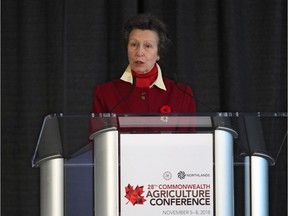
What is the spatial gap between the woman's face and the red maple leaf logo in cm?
92

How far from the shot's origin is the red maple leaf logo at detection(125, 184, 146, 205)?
5.48 ft

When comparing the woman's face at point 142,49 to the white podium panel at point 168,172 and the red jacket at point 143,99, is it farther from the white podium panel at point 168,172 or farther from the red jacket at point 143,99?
the white podium panel at point 168,172

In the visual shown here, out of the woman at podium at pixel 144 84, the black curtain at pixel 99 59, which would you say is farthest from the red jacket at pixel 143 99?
the black curtain at pixel 99 59

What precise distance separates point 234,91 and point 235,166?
2001mm

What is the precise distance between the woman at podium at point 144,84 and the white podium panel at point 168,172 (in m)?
0.83

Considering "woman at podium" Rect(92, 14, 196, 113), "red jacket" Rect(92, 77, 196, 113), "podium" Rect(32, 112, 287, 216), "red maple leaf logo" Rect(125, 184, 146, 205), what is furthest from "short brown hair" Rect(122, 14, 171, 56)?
"red maple leaf logo" Rect(125, 184, 146, 205)

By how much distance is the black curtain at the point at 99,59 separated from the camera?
3.70 m

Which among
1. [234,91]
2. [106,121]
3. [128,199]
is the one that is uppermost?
[234,91]

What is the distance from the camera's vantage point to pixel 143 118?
172 cm

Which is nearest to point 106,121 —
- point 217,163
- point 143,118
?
point 143,118

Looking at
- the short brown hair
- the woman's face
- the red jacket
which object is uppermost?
the short brown hair

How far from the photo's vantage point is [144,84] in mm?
2566

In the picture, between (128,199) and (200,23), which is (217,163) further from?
(200,23)

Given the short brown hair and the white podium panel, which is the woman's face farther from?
the white podium panel
